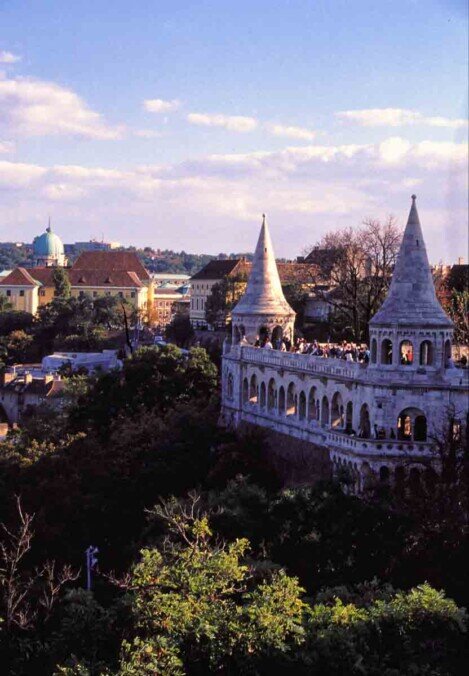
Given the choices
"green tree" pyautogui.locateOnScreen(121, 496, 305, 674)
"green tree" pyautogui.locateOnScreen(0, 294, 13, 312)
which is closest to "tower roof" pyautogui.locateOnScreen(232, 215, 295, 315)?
"green tree" pyautogui.locateOnScreen(121, 496, 305, 674)

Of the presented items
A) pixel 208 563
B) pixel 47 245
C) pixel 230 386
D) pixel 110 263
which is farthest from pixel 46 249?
pixel 208 563

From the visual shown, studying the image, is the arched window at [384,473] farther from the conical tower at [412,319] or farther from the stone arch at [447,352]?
the stone arch at [447,352]

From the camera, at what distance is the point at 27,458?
40031 millimetres

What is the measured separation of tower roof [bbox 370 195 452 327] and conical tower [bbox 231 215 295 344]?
10.1 metres

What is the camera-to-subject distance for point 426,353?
102 feet

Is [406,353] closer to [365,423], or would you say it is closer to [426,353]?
[426,353]

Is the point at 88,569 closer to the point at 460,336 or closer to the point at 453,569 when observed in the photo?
the point at 453,569

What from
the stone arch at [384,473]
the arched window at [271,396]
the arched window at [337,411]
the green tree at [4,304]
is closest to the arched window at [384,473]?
the stone arch at [384,473]

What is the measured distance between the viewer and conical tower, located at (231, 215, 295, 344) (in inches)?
1641

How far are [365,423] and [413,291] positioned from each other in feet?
11.3

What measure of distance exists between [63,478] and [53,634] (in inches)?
503

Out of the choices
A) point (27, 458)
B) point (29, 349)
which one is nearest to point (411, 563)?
point (27, 458)

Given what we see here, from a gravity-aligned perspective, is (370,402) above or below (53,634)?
above

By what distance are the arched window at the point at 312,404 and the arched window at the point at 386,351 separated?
426 cm
